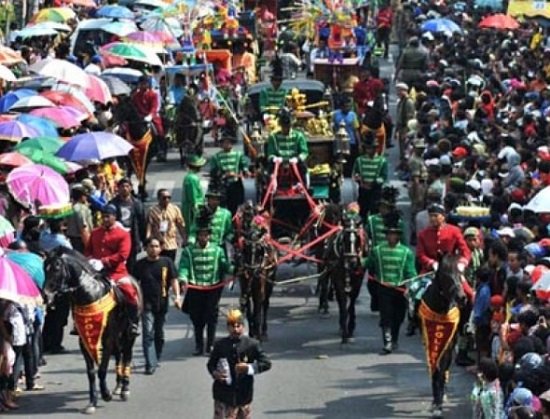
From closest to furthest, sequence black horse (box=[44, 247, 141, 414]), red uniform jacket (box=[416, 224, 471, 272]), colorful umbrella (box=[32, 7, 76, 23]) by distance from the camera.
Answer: black horse (box=[44, 247, 141, 414]) < red uniform jacket (box=[416, 224, 471, 272]) < colorful umbrella (box=[32, 7, 76, 23])

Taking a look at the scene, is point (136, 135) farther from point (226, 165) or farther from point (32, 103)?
point (226, 165)

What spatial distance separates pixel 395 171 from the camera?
1416 inches

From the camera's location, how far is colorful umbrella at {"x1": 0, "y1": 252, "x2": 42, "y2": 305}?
19.6 metres

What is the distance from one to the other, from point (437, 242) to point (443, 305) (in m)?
2.31

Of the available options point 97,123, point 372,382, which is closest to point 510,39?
point 97,123

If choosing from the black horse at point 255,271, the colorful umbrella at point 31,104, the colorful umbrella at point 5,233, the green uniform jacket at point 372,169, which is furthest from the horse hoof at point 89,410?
the colorful umbrella at point 31,104

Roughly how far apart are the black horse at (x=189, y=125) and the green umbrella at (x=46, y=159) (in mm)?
7948

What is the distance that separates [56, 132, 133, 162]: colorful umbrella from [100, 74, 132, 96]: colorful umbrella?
706cm

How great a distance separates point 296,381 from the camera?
2278cm

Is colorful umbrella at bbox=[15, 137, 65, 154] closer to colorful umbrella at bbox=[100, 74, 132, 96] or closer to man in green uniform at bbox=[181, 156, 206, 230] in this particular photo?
man in green uniform at bbox=[181, 156, 206, 230]

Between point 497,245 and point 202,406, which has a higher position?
point 497,245

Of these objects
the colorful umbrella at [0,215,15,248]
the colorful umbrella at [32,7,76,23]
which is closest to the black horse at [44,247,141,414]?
the colorful umbrella at [0,215,15,248]

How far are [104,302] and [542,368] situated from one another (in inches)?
203

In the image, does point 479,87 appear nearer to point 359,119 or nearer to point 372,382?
point 359,119
